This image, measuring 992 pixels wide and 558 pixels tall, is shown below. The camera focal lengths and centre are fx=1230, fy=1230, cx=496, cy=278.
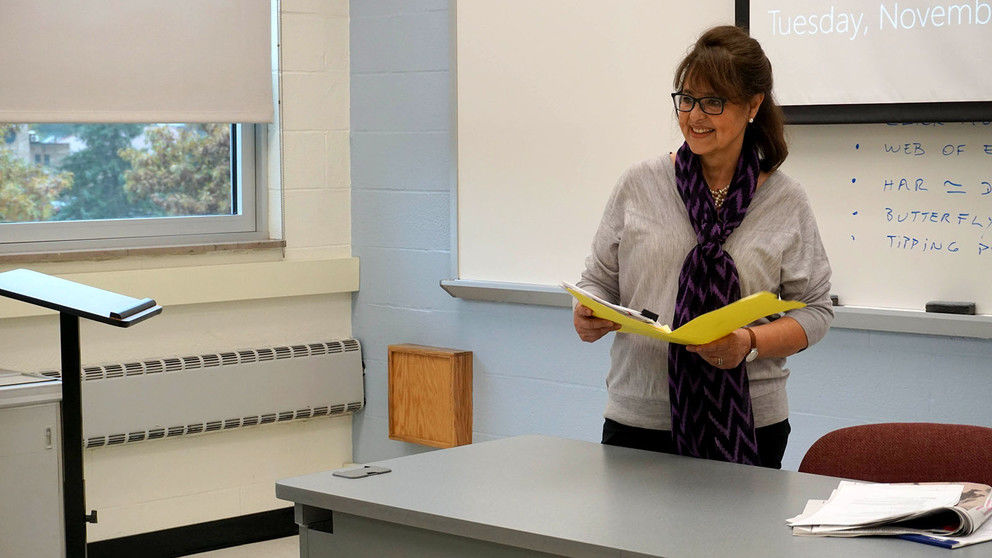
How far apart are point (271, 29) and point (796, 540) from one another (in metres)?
3.13

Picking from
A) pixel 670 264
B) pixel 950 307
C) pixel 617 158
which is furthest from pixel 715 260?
pixel 617 158

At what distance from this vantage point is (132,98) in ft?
13.0

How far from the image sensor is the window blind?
3732mm

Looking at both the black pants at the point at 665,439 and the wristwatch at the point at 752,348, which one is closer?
the wristwatch at the point at 752,348

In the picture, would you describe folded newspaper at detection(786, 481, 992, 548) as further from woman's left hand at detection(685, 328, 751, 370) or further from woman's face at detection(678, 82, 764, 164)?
woman's face at detection(678, 82, 764, 164)

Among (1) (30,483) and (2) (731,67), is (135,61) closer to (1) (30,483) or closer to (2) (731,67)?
(1) (30,483)

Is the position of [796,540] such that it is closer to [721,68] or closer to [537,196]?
[721,68]

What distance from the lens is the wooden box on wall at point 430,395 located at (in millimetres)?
4125

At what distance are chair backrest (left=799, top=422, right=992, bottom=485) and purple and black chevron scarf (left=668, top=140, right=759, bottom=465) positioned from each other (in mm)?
170

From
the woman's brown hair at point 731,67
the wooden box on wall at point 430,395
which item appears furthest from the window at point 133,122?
the woman's brown hair at point 731,67

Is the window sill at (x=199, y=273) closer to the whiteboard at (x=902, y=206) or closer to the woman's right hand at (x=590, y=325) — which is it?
the whiteboard at (x=902, y=206)

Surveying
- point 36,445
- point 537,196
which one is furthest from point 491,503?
point 537,196

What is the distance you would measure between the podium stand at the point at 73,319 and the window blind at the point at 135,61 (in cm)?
143

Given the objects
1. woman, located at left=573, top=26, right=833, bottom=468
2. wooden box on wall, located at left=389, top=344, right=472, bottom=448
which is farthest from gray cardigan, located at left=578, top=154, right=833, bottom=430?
wooden box on wall, located at left=389, top=344, right=472, bottom=448
